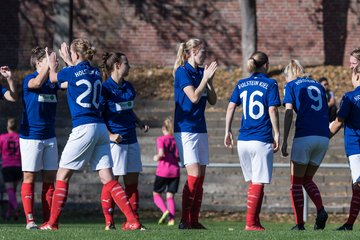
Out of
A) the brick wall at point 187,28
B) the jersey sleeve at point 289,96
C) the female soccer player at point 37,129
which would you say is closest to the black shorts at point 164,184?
the female soccer player at point 37,129

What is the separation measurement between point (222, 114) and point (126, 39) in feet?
19.3

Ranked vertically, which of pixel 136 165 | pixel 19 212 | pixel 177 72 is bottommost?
pixel 19 212

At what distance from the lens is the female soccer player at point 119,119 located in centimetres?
1447

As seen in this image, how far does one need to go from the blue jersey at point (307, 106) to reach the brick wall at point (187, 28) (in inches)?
670

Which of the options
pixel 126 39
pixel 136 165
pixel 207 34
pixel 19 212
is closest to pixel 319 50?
pixel 207 34

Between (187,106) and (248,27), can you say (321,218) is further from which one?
(248,27)

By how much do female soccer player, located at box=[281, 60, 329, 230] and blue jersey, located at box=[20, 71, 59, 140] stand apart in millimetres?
2956

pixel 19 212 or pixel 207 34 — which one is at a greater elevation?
pixel 207 34

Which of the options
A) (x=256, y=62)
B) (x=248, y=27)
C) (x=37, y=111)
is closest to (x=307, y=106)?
(x=256, y=62)

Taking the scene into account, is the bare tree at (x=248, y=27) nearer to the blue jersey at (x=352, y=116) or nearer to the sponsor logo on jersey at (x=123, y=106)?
the sponsor logo on jersey at (x=123, y=106)

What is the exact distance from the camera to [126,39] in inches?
1251

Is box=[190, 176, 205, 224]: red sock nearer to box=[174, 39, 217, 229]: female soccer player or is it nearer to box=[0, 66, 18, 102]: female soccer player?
box=[174, 39, 217, 229]: female soccer player

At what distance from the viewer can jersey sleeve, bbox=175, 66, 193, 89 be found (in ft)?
45.8

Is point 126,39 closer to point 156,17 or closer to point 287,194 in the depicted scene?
point 156,17
